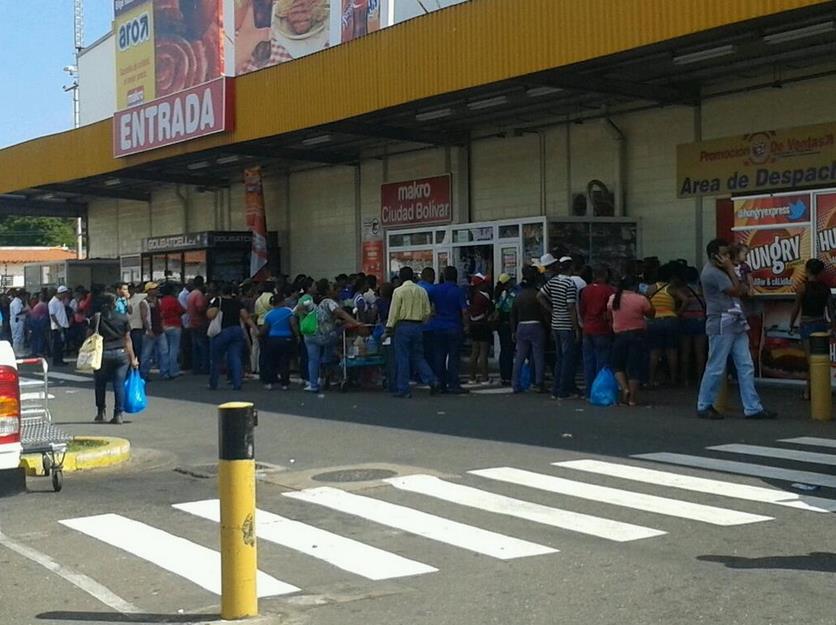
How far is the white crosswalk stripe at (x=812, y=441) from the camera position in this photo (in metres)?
11.7

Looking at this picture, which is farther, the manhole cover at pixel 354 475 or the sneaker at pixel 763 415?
the sneaker at pixel 763 415

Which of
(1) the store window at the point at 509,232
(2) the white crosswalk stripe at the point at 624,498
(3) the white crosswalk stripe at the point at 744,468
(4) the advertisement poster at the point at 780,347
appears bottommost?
(2) the white crosswalk stripe at the point at 624,498

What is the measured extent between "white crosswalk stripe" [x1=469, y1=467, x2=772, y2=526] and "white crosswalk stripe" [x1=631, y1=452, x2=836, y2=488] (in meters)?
1.33

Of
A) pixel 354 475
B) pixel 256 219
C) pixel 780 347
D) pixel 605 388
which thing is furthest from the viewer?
pixel 256 219

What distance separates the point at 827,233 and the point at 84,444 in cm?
1020

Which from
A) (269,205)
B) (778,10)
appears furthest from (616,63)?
(269,205)

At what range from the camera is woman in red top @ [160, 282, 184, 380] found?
21.5 meters

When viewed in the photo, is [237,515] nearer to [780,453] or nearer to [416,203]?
[780,453]

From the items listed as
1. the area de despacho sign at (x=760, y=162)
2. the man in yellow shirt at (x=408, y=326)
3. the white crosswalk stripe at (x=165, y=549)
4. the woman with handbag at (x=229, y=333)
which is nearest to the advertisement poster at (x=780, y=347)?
the area de despacho sign at (x=760, y=162)

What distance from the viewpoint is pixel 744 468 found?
1021 centimetres

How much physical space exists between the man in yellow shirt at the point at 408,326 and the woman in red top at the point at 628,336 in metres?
2.88

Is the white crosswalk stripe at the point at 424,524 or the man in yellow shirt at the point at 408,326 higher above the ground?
the man in yellow shirt at the point at 408,326

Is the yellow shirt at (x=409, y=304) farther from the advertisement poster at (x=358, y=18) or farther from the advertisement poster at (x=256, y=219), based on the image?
the advertisement poster at (x=358, y=18)

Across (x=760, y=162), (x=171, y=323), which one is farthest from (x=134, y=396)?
(x=760, y=162)
